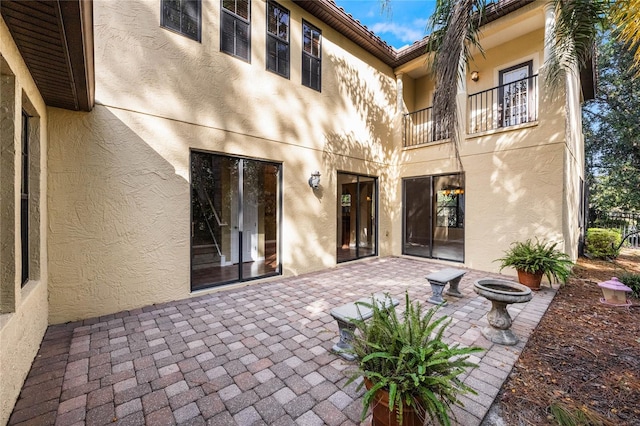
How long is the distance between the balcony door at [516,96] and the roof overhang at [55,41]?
884 cm

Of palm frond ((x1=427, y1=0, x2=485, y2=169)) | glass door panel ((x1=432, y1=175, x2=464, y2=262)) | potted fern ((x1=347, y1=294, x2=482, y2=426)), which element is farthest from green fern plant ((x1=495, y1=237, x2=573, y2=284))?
potted fern ((x1=347, y1=294, x2=482, y2=426))

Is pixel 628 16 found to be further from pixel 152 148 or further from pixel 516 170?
pixel 152 148

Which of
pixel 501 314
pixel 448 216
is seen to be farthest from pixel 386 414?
pixel 448 216

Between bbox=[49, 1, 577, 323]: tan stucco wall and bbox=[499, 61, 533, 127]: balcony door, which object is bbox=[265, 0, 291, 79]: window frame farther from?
bbox=[499, 61, 533, 127]: balcony door

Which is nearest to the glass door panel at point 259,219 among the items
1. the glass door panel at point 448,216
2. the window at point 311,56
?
the window at point 311,56

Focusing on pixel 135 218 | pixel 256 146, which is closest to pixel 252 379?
pixel 135 218

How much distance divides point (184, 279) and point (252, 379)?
2.87 meters

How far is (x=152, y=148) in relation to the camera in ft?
14.6

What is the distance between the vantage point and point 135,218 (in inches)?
170

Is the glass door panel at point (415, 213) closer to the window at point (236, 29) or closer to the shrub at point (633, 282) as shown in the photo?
the shrub at point (633, 282)

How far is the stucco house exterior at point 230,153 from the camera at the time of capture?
296 centimetres

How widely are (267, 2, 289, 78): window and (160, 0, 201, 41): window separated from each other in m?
1.49

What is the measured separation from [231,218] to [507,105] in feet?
27.5

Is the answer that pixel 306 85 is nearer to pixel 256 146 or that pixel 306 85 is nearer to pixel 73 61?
pixel 256 146
